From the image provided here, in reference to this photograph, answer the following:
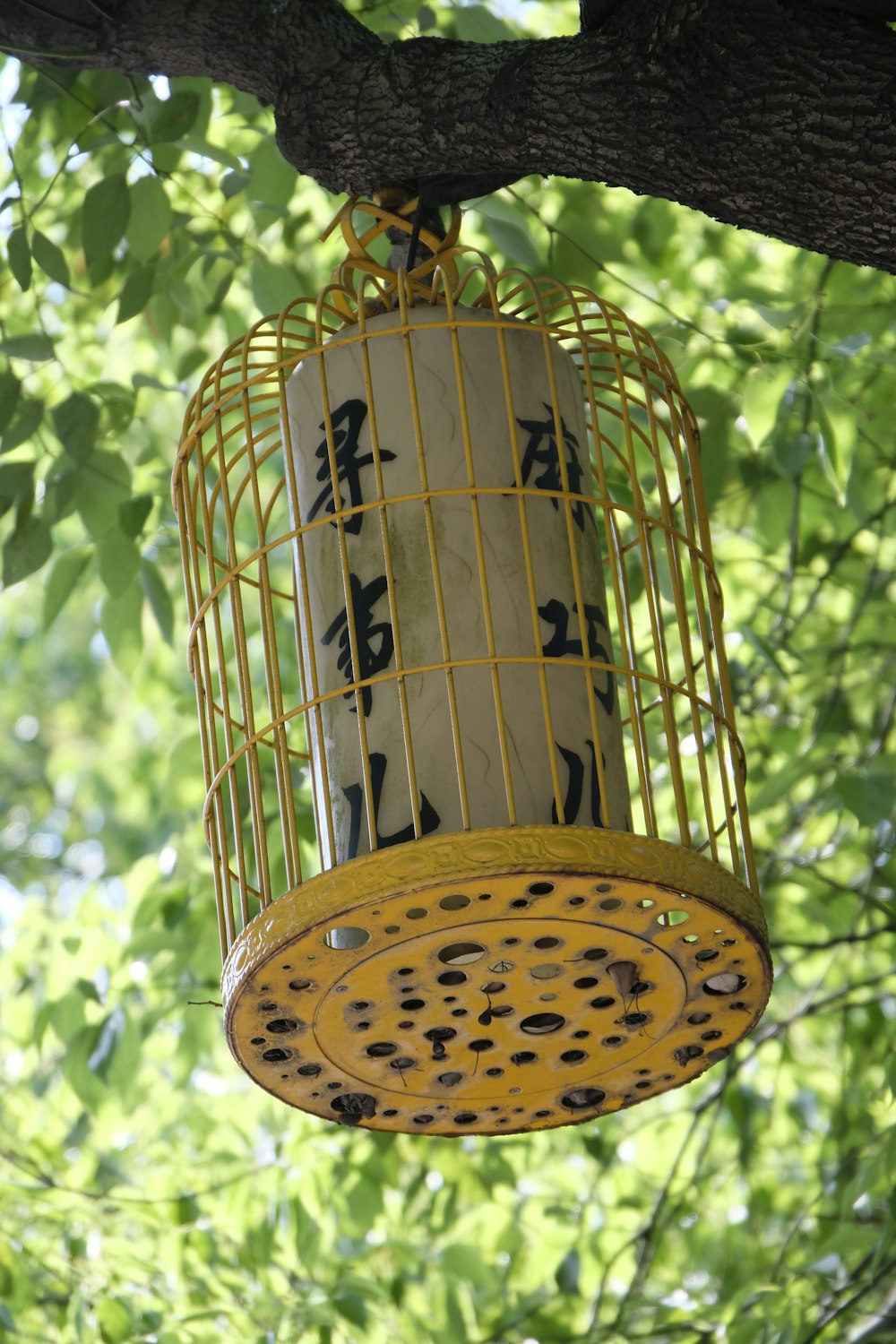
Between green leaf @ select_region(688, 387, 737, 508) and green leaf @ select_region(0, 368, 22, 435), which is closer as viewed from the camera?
green leaf @ select_region(0, 368, 22, 435)

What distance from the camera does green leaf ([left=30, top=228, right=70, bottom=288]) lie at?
3076 millimetres

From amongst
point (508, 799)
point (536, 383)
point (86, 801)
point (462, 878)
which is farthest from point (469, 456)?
point (86, 801)

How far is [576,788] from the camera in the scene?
2.07 m

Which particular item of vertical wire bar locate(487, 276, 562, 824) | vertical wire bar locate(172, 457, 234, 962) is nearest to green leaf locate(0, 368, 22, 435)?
vertical wire bar locate(172, 457, 234, 962)

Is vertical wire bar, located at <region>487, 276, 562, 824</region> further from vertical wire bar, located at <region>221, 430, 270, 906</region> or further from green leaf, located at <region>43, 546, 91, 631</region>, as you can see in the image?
green leaf, located at <region>43, 546, 91, 631</region>

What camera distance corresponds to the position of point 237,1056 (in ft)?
6.93

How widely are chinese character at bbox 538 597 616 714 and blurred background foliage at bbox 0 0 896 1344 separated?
1.08 m

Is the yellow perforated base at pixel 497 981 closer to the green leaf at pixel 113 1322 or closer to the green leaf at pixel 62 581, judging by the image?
the green leaf at pixel 62 581

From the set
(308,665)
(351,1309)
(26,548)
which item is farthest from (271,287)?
(351,1309)

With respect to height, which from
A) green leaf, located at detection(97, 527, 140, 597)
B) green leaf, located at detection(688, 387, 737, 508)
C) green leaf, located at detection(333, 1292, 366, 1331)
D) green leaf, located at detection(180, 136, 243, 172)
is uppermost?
green leaf, located at detection(180, 136, 243, 172)

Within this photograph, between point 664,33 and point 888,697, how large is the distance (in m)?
2.45

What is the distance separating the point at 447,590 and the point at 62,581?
4.86ft

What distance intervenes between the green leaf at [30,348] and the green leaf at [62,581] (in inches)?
15.0

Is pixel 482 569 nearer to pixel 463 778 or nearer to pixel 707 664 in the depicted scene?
pixel 463 778
